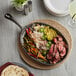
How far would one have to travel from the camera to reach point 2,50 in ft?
7.11

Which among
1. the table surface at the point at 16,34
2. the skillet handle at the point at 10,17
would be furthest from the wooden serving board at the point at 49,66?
the skillet handle at the point at 10,17

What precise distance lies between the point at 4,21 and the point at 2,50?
0.71 feet

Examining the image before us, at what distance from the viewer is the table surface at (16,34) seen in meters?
2.15

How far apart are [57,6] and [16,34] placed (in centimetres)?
37

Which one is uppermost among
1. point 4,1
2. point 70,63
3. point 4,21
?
point 4,1

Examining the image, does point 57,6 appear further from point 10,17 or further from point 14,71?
point 14,71

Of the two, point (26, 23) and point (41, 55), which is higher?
point (26, 23)

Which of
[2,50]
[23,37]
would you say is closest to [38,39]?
[23,37]

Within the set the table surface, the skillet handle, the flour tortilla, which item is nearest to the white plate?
the table surface

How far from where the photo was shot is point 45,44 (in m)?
2.13

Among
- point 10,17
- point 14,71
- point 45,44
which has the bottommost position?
point 14,71

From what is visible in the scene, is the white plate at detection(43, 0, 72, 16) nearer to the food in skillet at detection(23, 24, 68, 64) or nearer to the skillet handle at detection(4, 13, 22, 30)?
the food in skillet at detection(23, 24, 68, 64)

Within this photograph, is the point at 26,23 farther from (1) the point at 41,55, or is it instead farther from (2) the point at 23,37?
(1) the point at 41,55

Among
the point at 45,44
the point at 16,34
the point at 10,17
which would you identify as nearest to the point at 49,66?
the point at 45,44
